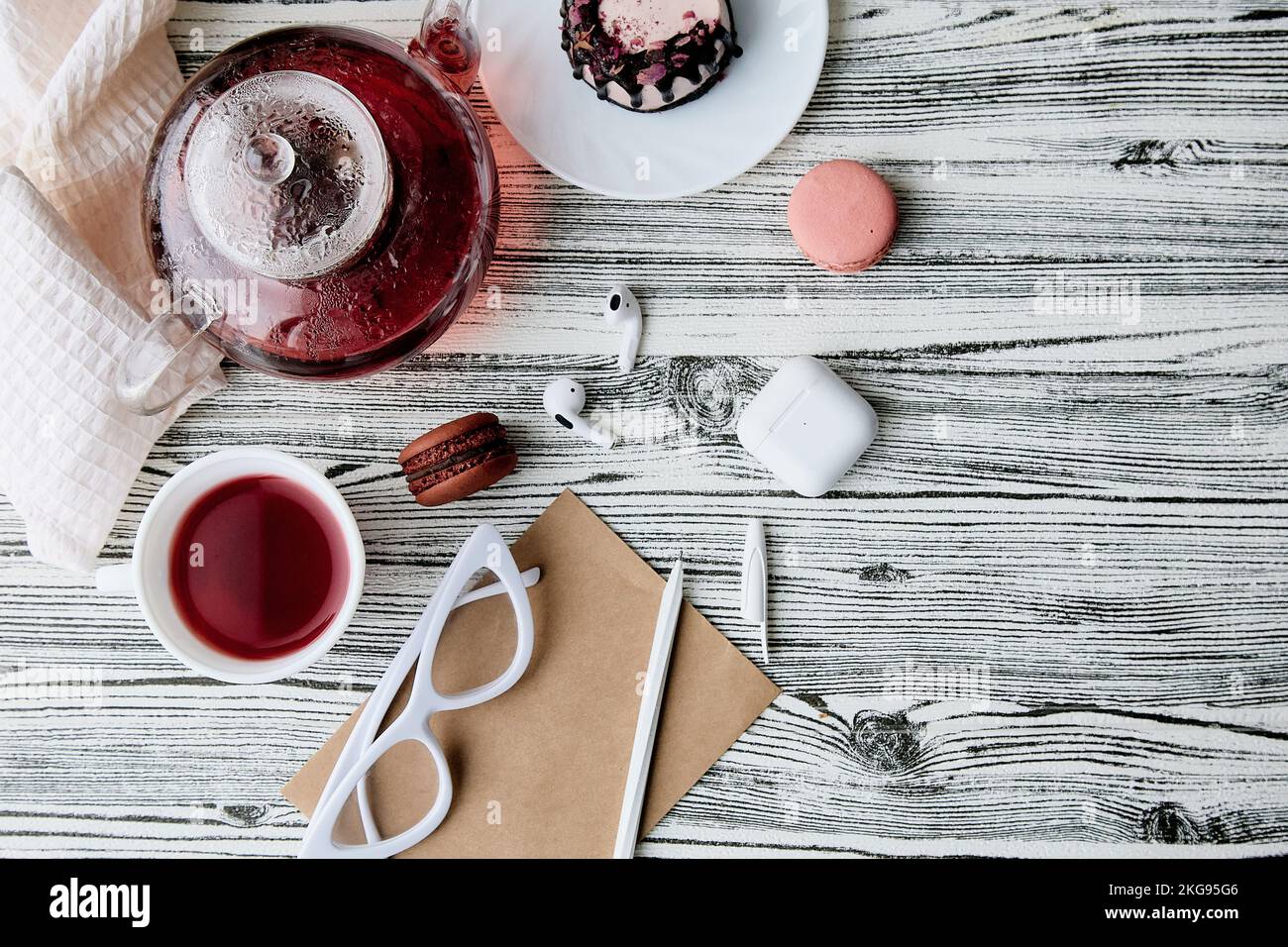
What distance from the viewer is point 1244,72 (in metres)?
0.88

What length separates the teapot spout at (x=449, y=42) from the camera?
76 centimetres

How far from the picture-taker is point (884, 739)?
88 centimetres

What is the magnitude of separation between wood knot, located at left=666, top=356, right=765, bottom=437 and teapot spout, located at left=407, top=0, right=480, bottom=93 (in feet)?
1.05

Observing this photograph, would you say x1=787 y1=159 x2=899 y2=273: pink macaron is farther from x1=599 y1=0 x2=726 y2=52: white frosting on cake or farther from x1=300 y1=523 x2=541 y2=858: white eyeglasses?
x1=300 y1=523 x2=541 y2=858: white eyeglasses

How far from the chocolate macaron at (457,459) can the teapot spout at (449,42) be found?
0.98 feet

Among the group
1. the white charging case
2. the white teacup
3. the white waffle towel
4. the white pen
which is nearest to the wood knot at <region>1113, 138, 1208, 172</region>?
the white charging case

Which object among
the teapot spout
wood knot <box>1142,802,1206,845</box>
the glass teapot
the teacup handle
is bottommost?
wood knot <box>1142,802,1206,845</box>

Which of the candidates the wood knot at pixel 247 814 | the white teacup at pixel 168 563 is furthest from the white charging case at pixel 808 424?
the wood knot at pixel 247 814

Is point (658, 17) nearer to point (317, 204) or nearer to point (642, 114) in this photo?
point (642, 114)

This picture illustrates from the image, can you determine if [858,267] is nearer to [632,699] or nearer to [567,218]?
[567,218]

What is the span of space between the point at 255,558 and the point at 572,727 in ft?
1.10

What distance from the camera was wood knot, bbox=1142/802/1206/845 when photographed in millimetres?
876

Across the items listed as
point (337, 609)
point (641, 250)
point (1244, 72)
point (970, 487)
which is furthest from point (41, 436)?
point (1244, 72)

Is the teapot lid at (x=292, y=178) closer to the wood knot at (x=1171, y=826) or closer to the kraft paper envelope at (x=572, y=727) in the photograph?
the kraft paper envelope at (x=572, y=727)
